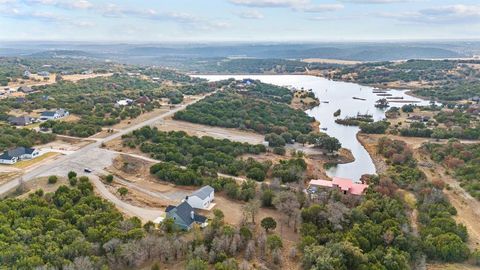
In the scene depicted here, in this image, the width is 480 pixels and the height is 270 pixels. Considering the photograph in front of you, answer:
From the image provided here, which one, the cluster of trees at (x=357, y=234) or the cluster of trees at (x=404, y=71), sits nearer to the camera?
the cluster of trees at (x=357, y=234)

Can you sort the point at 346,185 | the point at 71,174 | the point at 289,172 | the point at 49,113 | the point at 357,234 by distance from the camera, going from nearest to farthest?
the point at 357,234 < the point at 71,174 < the point at 346,185 < the point at 289,172 < the point at 49,113

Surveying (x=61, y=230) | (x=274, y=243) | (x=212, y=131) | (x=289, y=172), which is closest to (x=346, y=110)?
(x=212, y=131)

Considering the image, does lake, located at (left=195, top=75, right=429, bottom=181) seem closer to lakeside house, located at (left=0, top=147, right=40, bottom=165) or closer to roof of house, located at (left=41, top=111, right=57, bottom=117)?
lakeside house, located at (left=0, top=147, right=40, bottom=165)

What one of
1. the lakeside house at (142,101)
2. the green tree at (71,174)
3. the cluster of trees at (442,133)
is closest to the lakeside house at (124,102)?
the lakeside house at (142,101)

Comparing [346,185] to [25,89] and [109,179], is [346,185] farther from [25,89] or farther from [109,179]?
[25,89]

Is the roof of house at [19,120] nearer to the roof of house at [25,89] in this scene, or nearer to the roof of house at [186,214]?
the roof of house at [25,89]
